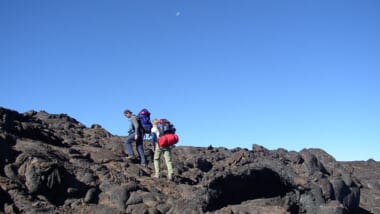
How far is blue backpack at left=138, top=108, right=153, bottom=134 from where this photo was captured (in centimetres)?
1898

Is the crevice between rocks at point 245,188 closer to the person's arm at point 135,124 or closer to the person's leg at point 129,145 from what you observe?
the person's arm at point 135,124

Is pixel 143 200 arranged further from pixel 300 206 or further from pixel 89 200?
pixel 300 206

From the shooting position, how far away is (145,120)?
1908cm

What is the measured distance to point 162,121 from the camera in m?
17.1

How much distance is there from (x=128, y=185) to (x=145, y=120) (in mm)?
4355

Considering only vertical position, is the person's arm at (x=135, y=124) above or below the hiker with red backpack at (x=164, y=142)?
above

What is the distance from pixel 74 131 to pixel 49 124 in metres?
1.74

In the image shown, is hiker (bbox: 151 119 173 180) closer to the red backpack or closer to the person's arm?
the red backpack

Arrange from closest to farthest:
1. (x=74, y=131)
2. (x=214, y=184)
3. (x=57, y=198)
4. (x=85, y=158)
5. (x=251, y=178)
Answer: (x=57, y=198)
(x=214, y=184)
(x=251, y=178)
(x=85, y=158)
(x=74, y=131)

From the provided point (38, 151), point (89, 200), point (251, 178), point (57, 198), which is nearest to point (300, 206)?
point (251, 178)

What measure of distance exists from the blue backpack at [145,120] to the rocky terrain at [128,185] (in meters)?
1.54

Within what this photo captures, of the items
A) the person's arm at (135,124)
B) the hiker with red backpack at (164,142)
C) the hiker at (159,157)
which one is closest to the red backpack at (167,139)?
the hiker with red backpack at (164,142)

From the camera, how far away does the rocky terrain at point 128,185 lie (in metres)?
13.7

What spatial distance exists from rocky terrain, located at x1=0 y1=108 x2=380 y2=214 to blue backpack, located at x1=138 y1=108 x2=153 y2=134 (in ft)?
5.06
